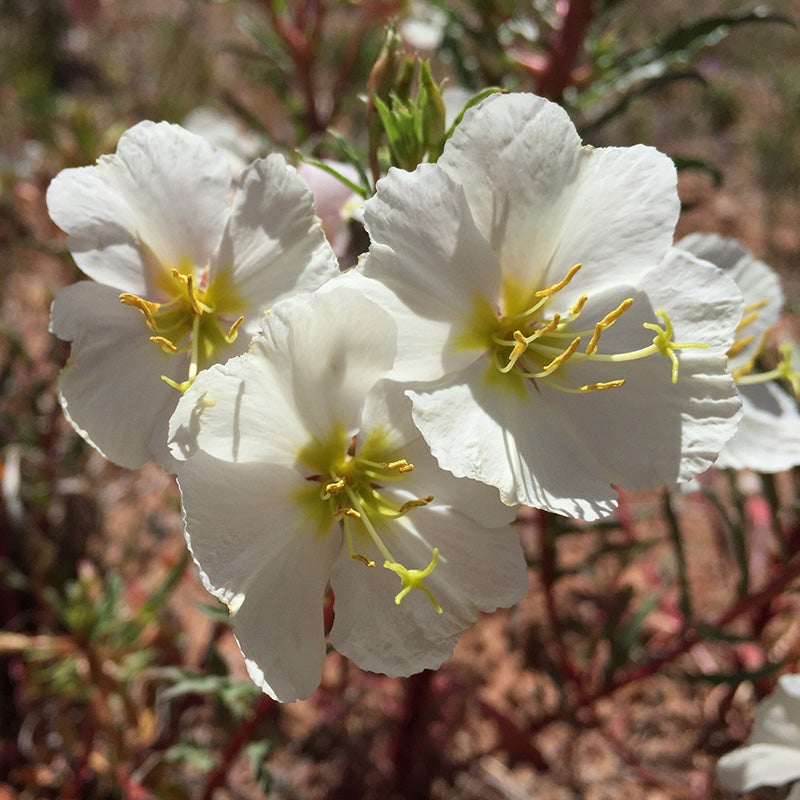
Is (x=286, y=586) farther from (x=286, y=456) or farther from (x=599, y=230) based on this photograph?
(x=599, y=230)

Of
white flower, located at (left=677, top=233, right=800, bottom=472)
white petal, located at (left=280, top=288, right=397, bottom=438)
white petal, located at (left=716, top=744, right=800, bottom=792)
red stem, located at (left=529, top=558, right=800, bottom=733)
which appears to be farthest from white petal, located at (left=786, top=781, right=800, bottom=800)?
white petal, located at (left=280, top=288, right=397, bottom=438)

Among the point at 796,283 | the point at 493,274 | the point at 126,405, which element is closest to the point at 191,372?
the point at 126,405

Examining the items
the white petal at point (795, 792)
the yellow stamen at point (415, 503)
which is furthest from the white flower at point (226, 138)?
the white petal at point (795, 792)

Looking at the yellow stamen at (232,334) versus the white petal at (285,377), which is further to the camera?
the yellow stamen at (232,334)

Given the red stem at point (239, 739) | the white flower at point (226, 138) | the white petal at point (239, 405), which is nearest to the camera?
the white petal at point (239, 405)

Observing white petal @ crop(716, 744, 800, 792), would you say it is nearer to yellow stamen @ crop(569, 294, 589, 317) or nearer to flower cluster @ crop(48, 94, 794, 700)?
flower cluster @ crop(48, 94, 794, 700)

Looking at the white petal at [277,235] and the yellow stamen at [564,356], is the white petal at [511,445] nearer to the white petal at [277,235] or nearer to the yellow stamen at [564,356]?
the yellow stamen at [564,356]

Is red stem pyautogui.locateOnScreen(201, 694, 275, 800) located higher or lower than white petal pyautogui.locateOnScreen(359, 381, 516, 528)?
lower
